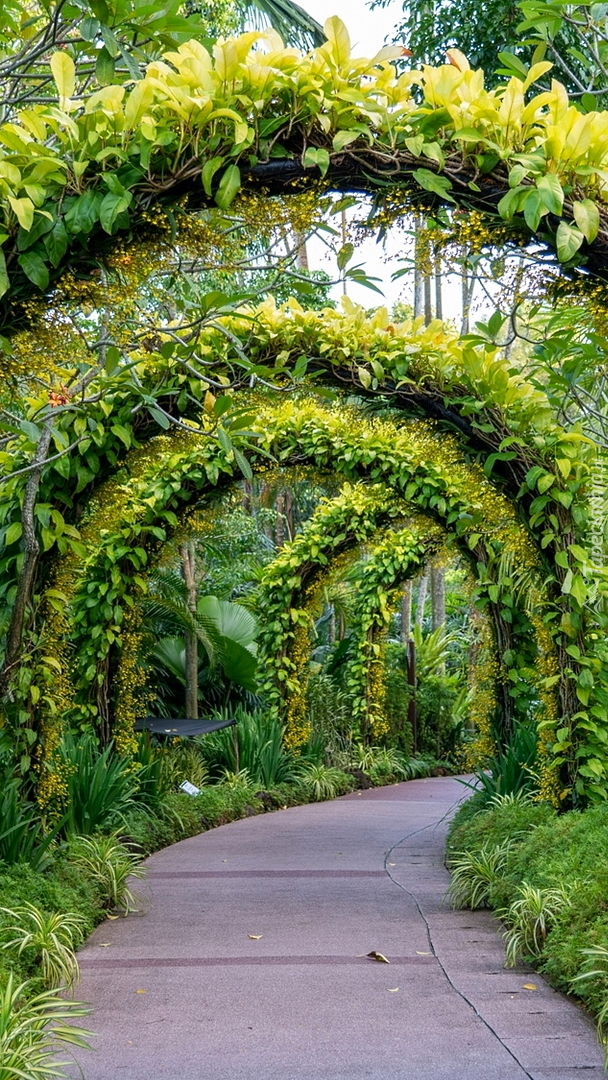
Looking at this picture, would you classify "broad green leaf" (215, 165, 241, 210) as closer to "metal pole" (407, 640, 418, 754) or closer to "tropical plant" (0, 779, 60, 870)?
"tropical plant" (0, 779, 60, 870)

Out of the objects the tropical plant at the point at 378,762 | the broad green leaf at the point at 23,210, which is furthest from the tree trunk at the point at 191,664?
the broad green leaf at the point at 23,210

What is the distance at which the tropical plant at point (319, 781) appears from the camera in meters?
10.1

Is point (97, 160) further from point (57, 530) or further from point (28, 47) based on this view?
point (57, 530)

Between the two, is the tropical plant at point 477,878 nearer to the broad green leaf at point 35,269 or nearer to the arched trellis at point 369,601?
the arched trellis at point 369,601

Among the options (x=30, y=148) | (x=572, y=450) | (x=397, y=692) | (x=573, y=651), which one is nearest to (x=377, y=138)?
(x=30, y=148)

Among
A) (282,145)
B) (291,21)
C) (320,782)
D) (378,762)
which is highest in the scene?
(291,21)

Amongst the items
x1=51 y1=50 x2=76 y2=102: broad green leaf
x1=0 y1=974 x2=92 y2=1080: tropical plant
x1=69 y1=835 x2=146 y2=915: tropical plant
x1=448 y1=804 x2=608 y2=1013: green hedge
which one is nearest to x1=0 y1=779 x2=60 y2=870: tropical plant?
x1=69 y1=835 x2=146 y2=915: tropical plant

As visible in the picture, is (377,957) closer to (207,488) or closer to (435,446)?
(435,446)

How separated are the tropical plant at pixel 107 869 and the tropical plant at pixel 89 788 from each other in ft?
0.90

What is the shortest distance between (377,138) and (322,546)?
672cm

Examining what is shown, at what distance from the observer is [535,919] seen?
13.9 feet

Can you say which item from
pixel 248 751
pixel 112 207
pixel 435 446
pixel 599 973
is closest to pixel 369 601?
pixel 248 751

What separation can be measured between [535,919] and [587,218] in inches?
111

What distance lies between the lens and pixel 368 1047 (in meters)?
3.25
